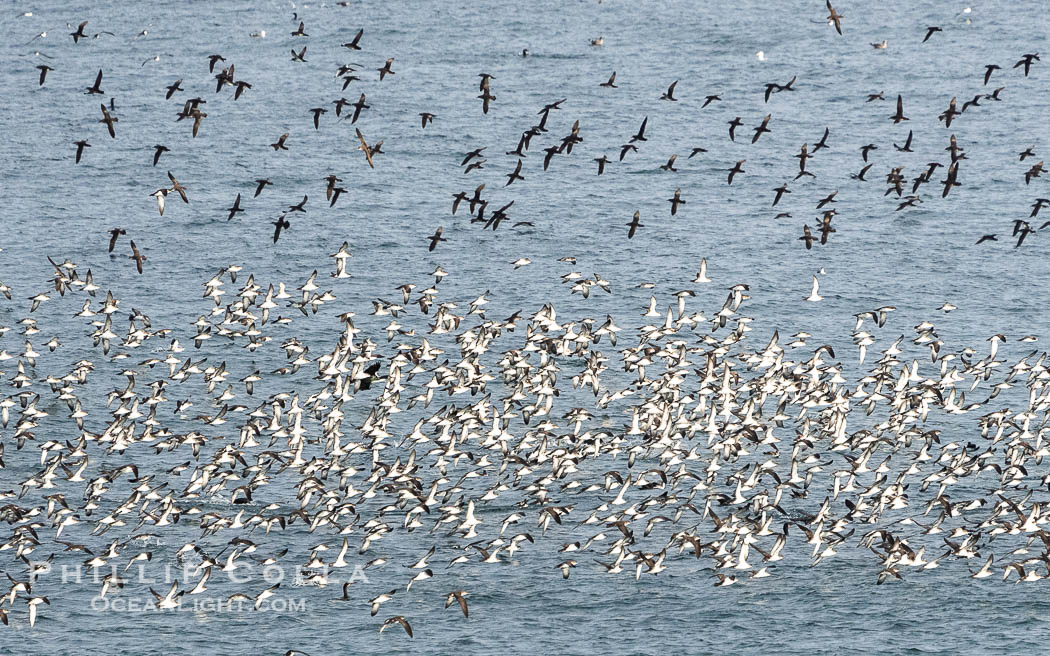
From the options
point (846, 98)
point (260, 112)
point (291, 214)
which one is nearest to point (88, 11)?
point (260, 112)

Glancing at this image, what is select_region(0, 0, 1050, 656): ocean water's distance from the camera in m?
68.4

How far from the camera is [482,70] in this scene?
17450 centimetres

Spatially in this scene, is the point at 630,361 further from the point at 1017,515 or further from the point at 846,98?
the point at 846,98

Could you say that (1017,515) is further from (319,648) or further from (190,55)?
(190,55)

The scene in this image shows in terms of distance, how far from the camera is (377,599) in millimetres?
67250

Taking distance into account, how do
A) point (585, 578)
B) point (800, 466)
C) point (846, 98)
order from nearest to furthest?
point (585, 578)
point (800, 466)
point (846, 98)

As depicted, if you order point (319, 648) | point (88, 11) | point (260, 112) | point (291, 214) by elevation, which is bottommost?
point (319, 648)

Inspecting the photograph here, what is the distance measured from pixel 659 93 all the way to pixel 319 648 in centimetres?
11086

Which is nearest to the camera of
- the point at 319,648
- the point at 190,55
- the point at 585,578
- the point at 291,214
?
the point at 319,648

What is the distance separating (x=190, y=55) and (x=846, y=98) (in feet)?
240

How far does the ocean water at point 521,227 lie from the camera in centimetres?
6844

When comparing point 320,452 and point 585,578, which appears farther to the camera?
point 320,452

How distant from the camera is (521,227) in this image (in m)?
134

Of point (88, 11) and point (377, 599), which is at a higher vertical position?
point (88, 11)
